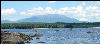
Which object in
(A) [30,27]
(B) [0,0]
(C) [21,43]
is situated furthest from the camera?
(A) [30,27]

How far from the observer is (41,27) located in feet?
341

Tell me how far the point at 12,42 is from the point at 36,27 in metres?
79.2

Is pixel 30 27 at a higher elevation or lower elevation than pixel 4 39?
lower

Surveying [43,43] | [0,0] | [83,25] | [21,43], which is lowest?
[83,25]

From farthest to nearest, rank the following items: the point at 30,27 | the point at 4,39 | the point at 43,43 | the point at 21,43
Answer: the point at 30,27
the point at 43,43
the point at 21,43
the point at 4,39

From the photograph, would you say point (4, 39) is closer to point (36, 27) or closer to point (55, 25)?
point (36, 27)

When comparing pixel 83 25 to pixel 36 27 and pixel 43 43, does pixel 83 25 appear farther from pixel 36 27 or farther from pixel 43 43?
pixel 43 43

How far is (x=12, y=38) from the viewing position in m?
18.5

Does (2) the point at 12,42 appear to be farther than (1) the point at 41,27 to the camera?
No

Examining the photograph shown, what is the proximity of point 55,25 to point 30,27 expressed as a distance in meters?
16.0

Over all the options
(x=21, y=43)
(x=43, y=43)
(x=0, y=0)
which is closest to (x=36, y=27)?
(x=43, y=43)

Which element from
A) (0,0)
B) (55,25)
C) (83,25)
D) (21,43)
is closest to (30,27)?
(55,25)

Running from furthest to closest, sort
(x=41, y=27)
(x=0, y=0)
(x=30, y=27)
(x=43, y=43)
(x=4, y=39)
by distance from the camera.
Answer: (x=41, y=27) → (x=30, y=27) → (x=43, y=43) → (x=4, y=39) → (x=0, y=0)

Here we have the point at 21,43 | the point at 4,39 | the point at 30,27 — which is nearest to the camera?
the point at 4,39
